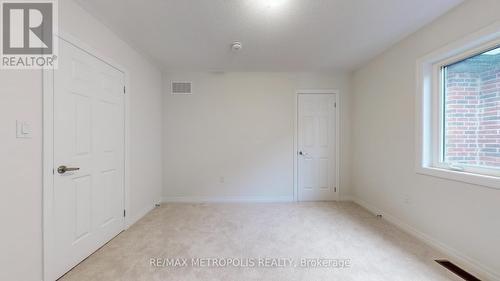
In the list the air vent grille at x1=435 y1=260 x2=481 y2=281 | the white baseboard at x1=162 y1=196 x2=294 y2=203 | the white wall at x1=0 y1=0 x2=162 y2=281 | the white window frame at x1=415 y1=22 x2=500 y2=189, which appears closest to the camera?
the white wall at x1=0 y1=0 x2=162 y2=281

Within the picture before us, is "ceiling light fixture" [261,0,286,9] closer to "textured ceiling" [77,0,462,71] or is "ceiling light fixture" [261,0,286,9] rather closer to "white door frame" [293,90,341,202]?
"textured ceiling" [77,0,462,71]

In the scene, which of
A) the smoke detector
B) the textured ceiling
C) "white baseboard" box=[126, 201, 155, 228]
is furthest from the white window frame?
"white baseboard" box=[126, 201, 155, 228]

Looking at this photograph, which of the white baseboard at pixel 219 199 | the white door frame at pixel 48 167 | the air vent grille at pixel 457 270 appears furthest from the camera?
the white baseboard at pixel 219 199

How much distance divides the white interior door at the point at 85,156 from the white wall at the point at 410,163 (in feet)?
12.1

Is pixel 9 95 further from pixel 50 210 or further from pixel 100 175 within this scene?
pixel 100 175

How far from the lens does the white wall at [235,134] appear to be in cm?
395

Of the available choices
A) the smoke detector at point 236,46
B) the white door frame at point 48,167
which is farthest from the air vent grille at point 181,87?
the white door frame at point 48,167

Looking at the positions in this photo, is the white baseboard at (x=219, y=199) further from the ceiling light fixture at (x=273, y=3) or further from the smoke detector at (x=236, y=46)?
the ceiling light fixture at (x=273, y=3)

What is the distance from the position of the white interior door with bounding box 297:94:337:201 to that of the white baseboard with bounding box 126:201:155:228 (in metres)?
2.70

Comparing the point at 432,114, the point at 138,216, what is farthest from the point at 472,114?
the point at 138,216

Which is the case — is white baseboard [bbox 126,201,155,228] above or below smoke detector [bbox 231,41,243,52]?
below

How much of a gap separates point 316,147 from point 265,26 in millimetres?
2486

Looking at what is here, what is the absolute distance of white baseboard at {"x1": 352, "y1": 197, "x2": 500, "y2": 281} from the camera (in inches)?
69.0

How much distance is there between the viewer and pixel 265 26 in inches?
92.2
